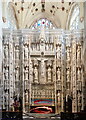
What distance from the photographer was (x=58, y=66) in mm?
14430

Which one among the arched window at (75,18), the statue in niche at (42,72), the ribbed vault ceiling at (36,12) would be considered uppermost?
the ribbed vault ceiling at (36,12)

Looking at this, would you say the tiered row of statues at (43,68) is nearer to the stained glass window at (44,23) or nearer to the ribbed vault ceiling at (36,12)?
the ribbed vault ceiling at (36,12)

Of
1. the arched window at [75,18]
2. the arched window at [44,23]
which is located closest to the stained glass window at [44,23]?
the arched window at [44,23]

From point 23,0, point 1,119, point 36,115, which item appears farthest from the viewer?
point 23,0

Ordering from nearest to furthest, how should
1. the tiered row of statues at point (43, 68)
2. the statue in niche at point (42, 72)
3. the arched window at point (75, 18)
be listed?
the tiered row of statues at point (43, 68) → the statue in niche at point (42, 72) → the arched window at point (75, 18)

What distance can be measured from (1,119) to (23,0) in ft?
27.6

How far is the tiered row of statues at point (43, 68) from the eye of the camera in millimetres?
14125

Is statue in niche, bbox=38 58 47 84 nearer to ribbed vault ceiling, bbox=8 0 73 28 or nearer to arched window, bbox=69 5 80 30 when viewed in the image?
arched window, bbox=69 5 80 30

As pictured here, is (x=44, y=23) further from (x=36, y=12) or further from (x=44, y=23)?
(x=36, y=12)

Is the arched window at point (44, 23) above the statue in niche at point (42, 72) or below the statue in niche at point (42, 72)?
above

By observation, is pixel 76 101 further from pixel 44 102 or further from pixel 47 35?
pixel 47 35

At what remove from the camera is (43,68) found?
47.5 feet

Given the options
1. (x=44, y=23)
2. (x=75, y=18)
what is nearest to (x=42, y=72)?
(x=75, y=18)

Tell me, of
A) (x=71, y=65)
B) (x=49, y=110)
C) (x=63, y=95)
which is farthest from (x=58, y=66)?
(x=49, y=110)
